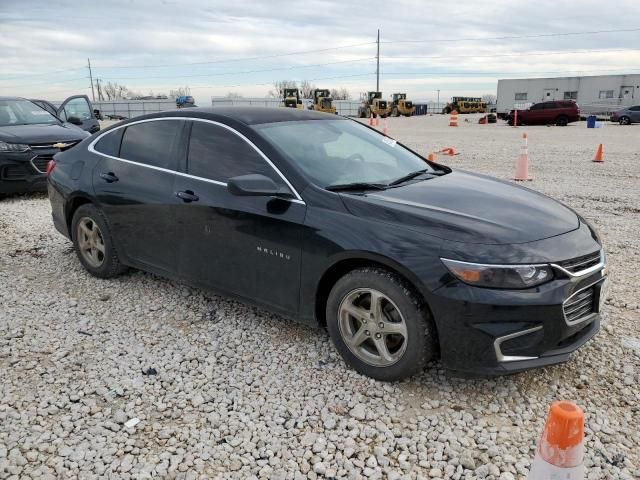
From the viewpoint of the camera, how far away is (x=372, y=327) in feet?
10.3

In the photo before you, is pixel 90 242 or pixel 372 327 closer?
pixel 372 327

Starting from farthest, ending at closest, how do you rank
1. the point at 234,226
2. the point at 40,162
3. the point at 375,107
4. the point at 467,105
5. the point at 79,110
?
1. the point at 467,105
2. the point at 375,107
3. the point at 79,110
4. the point at 40,162
5. the point at 234,226

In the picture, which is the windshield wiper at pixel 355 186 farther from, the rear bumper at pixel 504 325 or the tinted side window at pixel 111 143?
the tinted side window at pixel 111 143

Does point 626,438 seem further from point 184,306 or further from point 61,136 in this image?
point 61,136

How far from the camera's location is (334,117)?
4.55 meters

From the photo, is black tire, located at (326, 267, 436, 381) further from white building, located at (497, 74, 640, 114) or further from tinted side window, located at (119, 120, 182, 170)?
white building, located at (497, 74, 640, 114)

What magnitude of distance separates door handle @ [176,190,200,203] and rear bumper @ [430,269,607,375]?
1.93 meters

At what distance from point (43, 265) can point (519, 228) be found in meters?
4.61

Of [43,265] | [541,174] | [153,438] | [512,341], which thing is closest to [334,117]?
[512,341]

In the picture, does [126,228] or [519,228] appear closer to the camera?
[519,228]

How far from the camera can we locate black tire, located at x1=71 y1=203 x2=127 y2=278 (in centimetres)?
468

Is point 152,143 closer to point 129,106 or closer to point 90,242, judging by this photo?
point 90,242

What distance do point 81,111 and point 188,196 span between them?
36.3 feet

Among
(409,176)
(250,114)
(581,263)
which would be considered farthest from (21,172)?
(581,263)
